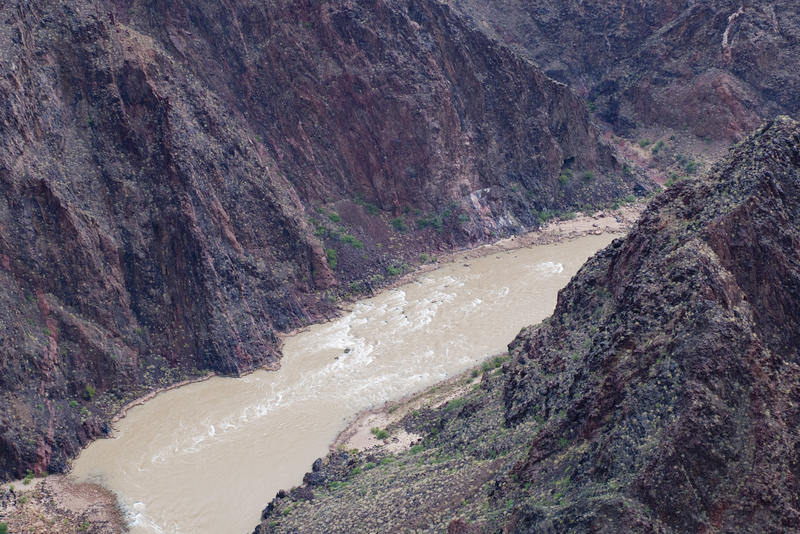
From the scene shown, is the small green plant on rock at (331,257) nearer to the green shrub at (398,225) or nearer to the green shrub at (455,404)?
the green shrub at (398,225)

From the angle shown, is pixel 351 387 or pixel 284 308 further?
pixel 284 308

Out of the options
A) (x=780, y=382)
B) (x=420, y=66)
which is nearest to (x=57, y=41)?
Answer: (x=420, y=66)

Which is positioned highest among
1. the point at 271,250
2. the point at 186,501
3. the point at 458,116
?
the point at 458,116

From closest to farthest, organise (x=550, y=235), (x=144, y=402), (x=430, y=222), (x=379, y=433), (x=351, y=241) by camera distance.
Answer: (x=379, y=433), (x=144, y=402), (x=351, y=241), (x=430, y=222), (x=550, y=235)

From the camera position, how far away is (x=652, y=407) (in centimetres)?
1980

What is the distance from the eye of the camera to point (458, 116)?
58.0 metres

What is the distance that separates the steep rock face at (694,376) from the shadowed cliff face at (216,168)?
18318mm

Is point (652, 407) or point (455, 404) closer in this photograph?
point (652, 407)

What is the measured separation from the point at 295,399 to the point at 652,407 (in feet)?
70.2

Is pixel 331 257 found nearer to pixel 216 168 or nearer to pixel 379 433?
pixel 216 168

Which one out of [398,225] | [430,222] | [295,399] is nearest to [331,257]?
[398,225]

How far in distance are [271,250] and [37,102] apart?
44.3 feet

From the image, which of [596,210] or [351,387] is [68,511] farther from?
[596,210]

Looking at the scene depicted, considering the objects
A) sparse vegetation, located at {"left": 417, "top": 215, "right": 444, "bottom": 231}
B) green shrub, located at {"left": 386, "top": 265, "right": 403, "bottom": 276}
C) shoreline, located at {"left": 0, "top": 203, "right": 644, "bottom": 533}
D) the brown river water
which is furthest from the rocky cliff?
sparse vegetation, located at {"left": 417, "top": 215, "right": 444, "bottom": 231}
